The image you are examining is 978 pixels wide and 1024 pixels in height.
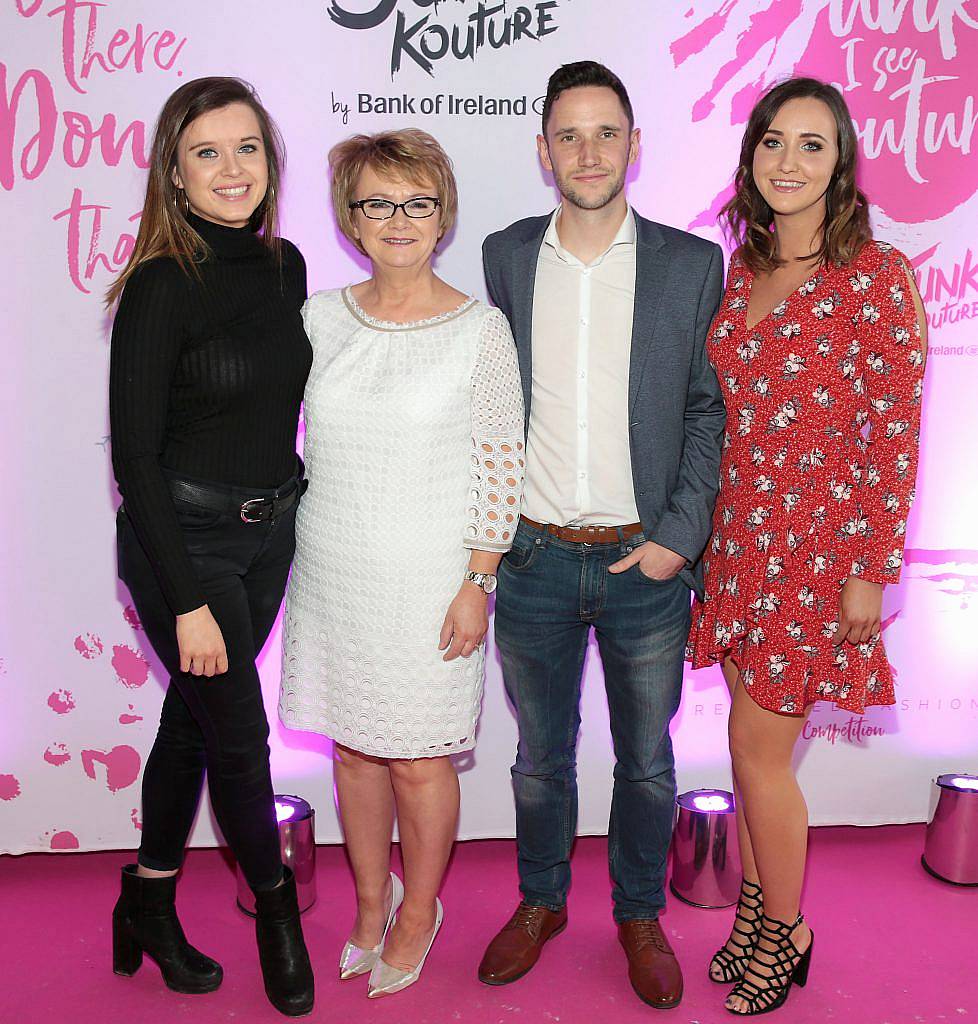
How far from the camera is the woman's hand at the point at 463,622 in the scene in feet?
7.25

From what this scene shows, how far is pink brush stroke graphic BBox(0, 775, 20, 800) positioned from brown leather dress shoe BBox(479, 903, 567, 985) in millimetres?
1448

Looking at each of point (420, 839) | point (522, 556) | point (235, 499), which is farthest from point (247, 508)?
point (420, 839)

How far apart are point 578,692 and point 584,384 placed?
0.75 metres

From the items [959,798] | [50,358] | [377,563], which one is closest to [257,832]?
[377,563]

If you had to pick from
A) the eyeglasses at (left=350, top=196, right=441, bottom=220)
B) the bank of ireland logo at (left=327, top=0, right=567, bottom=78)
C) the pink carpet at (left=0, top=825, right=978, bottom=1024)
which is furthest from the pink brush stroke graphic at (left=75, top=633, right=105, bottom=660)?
the bank of ireland logo at (left=327, top=0, right=567, bottom=78)

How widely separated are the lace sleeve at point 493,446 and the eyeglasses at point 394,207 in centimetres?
25

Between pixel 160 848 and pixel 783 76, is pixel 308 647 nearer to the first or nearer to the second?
pixel 160 848

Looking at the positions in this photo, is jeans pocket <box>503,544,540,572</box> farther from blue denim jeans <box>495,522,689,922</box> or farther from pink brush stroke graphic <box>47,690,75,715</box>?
pink brush stroke graphic <box>47,690,75,715</box>

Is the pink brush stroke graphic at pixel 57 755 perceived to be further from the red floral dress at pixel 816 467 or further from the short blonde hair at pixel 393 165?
the red floral dress at pixel 816 467

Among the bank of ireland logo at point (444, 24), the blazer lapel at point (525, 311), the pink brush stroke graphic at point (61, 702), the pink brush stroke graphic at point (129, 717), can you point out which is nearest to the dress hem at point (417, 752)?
the blazer lapel at point (525, 311)

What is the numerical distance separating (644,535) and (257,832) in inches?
41.6

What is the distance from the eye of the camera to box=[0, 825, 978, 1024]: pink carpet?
7.75 feet

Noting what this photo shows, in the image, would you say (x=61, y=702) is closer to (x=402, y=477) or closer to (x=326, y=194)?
(x=402, y=477)

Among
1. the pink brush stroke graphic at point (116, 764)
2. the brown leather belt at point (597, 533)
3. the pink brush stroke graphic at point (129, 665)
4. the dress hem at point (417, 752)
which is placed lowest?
the pink brush stroke graphic at point (116, 764)
